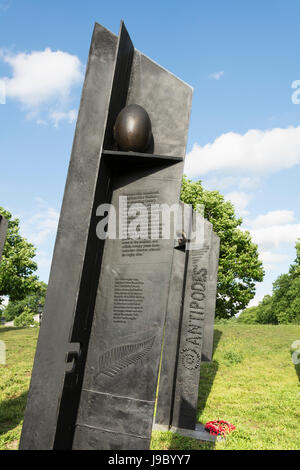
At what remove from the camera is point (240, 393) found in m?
9.18

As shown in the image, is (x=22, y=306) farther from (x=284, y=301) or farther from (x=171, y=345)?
(x=171, y=345)

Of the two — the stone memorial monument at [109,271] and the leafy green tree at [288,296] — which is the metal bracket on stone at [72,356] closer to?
the stone memorial monument at [109,271]

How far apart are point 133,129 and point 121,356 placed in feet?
7.84

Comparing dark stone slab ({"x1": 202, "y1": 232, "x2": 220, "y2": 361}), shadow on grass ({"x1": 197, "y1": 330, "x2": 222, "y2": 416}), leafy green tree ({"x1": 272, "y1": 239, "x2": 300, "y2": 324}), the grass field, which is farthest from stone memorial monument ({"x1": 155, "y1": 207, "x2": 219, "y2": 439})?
leafy green tree ({"x1": 272, "y1": 239, "x2": 300, "y2": 324})

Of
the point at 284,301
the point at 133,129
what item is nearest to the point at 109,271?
the point at 133,129

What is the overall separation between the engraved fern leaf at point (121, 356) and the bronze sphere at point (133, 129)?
2059mm

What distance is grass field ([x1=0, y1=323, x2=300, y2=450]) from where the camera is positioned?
5.78 m

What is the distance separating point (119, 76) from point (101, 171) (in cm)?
118

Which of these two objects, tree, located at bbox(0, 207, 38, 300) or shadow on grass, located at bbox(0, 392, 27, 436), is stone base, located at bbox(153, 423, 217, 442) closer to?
shadow on grass, located at bbox(0, 392, 27, 436)

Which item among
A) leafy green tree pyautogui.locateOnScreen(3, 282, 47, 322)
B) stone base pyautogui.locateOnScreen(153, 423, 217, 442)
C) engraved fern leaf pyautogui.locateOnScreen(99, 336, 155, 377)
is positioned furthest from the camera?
leafy green tree pyautogui.locateOnScreen(3, 282, 47, 322)

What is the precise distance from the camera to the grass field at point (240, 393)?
578 centimetres

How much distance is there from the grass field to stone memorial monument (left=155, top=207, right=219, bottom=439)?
1.95 feet

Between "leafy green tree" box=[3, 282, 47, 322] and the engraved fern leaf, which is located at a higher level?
the engraved fern leaf
